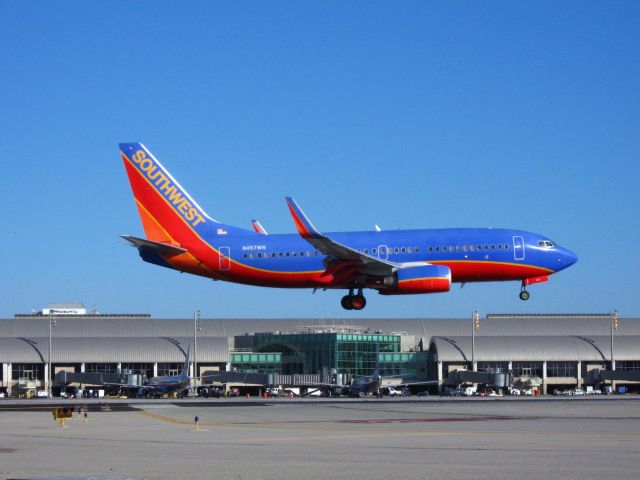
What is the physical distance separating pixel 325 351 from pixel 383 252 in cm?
9476

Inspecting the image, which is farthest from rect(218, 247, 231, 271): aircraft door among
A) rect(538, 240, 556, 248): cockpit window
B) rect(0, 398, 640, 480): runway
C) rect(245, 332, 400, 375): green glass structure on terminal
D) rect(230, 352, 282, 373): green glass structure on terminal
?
rect(230, 352, 282, 373): green glass structure on terminal

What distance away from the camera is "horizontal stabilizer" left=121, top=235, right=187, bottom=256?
7800 centimetres

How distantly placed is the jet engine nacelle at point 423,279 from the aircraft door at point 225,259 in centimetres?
1252

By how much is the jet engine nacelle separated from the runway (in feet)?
35.8

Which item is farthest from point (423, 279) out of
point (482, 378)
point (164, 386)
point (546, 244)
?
point (482, 378)

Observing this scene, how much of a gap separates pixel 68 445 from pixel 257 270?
115ft

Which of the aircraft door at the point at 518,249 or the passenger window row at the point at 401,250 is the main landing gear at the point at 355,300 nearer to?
the passenger window row at the point at 401,250

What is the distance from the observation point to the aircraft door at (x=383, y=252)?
261 ft

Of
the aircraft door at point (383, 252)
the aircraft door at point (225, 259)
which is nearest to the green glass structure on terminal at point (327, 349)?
the aircraft door at point (225, 259)

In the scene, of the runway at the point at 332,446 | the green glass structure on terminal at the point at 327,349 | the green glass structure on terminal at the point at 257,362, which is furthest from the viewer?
the green glass structure on terminal at the point at 257,362

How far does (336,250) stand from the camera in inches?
3014

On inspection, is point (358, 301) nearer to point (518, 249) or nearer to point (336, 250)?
point (336, 250)

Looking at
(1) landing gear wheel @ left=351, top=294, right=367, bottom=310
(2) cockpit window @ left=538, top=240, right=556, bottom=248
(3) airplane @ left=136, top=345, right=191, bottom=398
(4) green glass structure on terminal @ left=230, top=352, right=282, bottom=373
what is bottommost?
(3) airplane @ left=136, top=345, right=191, bottom=398

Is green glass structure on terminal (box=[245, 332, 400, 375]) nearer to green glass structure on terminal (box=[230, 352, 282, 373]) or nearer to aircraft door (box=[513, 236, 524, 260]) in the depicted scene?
green glass structure on terminal (box=[230, 352, 282, 373])
